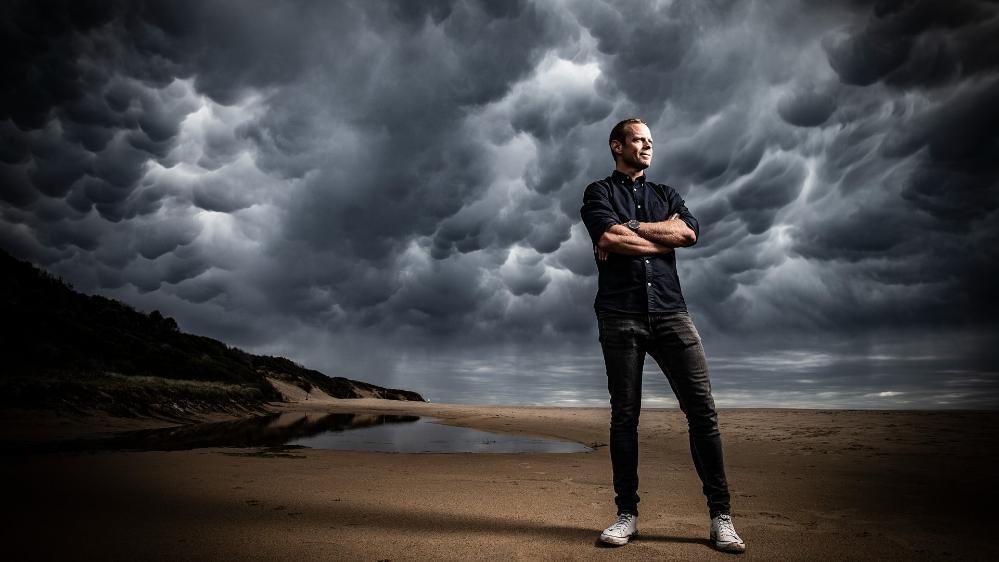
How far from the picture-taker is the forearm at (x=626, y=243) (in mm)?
3516

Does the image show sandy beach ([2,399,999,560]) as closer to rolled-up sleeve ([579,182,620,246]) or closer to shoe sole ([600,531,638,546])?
shoe sole ([600,531,638,546])

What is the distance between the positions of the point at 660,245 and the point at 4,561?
13.3 feet

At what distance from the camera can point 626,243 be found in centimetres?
352

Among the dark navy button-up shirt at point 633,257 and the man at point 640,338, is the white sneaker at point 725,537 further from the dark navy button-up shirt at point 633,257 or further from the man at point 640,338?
the dark navy button-up shirt at point 633,257

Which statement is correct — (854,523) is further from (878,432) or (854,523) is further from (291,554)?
(878,432)

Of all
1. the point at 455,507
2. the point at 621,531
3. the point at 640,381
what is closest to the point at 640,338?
the point at 640,381

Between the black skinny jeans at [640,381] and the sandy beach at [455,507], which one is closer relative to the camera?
the sandy beach at [455,507]

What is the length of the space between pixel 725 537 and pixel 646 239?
192 cm

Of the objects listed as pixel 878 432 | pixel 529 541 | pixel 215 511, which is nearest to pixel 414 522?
pixel 529 541

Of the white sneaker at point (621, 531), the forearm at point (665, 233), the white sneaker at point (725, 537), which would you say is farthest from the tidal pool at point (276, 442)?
the forearm at point (665, 233)

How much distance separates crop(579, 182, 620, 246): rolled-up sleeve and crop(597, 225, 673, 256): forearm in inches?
2.1

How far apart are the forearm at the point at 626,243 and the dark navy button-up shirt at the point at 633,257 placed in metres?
0.06

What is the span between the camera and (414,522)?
12.1 ft

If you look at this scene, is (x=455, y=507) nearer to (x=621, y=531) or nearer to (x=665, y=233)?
(x=621, y=531)
